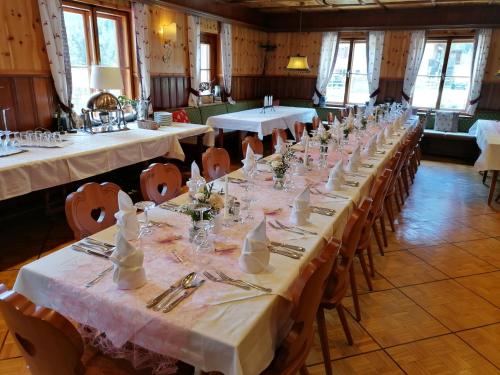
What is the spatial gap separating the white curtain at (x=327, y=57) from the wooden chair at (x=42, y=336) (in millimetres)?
8303

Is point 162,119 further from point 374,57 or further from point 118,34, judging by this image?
point 374,57

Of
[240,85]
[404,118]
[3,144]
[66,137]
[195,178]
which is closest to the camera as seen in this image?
[195,178]

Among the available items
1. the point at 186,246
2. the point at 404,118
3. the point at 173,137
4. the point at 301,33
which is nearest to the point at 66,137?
the point at 173,137

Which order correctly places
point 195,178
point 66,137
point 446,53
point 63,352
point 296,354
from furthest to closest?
point 446,53 < point 66,137 < point 195,178 < point 296,354 < point 63,352

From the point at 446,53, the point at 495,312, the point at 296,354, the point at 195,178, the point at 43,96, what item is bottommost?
the point at 495,312

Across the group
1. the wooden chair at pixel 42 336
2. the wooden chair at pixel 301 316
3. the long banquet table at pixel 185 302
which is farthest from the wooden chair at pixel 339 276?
the wooden chair at pixel 42 336

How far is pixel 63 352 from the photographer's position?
3.61 feet

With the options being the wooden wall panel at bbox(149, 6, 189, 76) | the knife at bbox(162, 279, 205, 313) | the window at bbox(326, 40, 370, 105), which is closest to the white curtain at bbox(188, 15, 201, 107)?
the wooden wall panel at bbox(149, 6, 189, 76)

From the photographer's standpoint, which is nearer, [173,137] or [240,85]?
[173,137]

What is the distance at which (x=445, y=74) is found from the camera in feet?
24.8

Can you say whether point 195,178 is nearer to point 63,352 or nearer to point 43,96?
point 63,352

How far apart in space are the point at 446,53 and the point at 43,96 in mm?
7467

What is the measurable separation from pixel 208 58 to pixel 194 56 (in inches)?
38.2

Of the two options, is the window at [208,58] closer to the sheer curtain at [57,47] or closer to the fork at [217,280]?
the sheer curtain at [57,47]
